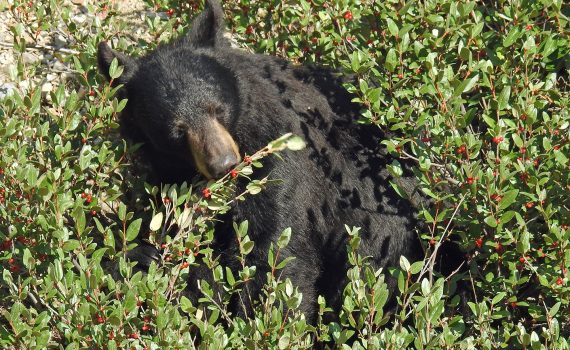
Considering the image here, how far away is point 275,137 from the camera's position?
5285 millimetres

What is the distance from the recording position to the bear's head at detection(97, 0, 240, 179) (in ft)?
16.8

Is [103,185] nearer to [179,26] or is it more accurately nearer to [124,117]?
[124,117]

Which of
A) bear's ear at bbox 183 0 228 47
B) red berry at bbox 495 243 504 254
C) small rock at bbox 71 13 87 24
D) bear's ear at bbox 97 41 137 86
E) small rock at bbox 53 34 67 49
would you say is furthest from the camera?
small rock at bbox 71 13 87 24

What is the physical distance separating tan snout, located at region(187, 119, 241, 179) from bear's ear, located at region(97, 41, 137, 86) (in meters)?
0.61

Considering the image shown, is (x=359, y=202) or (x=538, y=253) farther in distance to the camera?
(x=359, y=202)

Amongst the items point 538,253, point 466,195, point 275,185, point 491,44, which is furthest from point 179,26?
point 538,253

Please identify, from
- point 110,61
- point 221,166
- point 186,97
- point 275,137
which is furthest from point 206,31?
point 221,166

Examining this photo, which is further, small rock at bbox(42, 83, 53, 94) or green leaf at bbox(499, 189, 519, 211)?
small rock at bbox(42, 83, 53, 94)

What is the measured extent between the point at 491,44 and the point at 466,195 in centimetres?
133

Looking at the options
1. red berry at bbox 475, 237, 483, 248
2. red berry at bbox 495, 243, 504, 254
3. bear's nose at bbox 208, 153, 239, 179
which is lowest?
red berry at bbox 495, 243, 504, 254

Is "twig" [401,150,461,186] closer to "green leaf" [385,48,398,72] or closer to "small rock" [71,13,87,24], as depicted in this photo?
"green leaf" [385,48,398,72]

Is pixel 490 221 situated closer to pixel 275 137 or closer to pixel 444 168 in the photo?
pixel 444 168

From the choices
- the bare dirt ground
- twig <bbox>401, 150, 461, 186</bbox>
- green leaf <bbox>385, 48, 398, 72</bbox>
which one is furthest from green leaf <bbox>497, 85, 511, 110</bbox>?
the bare dirt ground

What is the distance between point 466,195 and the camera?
14.4ft
